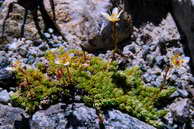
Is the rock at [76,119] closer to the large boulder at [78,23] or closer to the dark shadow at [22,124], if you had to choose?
the dark shadow at [22,124]

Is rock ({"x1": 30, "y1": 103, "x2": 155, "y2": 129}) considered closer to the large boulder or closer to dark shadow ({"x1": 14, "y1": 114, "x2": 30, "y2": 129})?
dark shadow ({"x1": 14, "y1": 114, "x2": 30, "y2": 129})

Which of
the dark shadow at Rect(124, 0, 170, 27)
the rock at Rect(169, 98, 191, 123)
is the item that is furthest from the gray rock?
the dark shadow at Rect(124, 0, 170, 27)

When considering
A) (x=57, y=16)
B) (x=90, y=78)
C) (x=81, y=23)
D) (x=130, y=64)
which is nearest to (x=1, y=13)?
(x=57, y=16)

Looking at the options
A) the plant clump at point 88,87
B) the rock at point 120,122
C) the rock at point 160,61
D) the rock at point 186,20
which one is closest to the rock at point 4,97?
the plant clump at point 88,87

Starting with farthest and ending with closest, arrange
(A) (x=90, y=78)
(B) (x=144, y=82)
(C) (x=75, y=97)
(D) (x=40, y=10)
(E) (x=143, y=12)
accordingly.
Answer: (E) (x=143, y=12)
(D) (x=40, y=10)
(B) (x=144, y=82)
(A) (x=90, y=78)
(C) (x=75, y=97)

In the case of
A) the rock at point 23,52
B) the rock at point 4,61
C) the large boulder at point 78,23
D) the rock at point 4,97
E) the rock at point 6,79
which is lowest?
the rock at point 4,97

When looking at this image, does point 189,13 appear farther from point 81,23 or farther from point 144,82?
point 81,23
